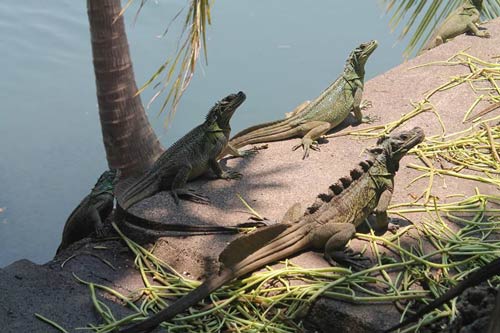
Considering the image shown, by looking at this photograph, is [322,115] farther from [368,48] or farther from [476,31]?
[476,31]

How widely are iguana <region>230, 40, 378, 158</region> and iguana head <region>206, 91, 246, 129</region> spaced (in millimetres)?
515

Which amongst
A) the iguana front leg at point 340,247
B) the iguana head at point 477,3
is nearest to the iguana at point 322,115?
the iguana front leg at point 340,247

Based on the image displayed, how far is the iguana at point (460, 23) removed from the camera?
24.1 feet

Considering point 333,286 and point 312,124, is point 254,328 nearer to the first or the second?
point 333,286

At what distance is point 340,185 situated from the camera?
3830mm

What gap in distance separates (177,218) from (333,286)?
120cm

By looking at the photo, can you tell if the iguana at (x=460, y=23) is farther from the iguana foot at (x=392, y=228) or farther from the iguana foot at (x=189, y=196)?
the iguana foot at (x=189, y=196)

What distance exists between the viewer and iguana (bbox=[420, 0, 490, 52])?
289 inches

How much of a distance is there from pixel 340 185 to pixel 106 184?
6.48ft

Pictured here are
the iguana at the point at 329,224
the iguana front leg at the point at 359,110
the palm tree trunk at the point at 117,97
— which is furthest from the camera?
the palm tree trunk at the point at 117,97

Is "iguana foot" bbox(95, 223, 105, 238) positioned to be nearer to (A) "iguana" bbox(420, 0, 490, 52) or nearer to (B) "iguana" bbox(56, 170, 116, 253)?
(B) "iguana" bbox(56, 170, 116, 253)

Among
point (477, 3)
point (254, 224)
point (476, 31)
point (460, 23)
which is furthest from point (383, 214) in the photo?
point (477, 3)

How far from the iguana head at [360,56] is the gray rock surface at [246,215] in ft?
1.38

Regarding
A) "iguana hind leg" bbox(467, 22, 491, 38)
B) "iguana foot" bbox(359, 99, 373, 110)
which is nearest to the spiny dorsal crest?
"iguana foot" bbox(359, 99, 373, 110)
